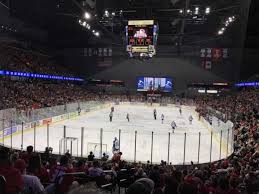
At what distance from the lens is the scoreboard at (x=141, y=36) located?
25.5 meters

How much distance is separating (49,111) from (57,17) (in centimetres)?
2331

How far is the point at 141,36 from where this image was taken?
84.6 ft

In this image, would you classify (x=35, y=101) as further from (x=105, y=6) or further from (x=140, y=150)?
(x=140, y=150)

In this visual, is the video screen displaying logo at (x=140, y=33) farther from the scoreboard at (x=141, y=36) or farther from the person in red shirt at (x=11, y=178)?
the person in red shirt at (x=11, y=178)

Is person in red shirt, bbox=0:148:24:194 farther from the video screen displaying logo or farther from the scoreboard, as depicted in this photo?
the video screen displaying logo

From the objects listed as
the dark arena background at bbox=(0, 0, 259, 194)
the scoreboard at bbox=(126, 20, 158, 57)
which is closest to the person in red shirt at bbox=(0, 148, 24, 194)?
the dark arena background at bbox=(0, 0, 259, 194)

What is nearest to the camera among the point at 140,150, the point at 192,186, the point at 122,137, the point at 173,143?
the point at 192,186

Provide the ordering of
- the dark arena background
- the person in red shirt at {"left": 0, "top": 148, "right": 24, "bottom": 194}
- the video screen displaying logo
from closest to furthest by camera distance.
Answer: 1. the person in red shirt at {"left": 0, "top": 148, "right": 24, "bottom": 194}
2. the dark arena background
3. the video screen displaying logo

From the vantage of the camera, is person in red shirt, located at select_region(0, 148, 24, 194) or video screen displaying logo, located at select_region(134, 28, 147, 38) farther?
video screen displaying logo, located at select_region(134, 28, 147, 38)

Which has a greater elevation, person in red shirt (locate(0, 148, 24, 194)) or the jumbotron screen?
the jumbotron screen

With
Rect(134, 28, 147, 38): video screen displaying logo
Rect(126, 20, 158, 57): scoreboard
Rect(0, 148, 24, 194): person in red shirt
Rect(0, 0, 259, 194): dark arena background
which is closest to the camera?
Rect(0, 148, 24, 194): person in red shirt

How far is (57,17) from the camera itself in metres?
44.6

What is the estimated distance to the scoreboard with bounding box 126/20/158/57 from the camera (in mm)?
25516

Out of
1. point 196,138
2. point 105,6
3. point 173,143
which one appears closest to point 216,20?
point 105,6
